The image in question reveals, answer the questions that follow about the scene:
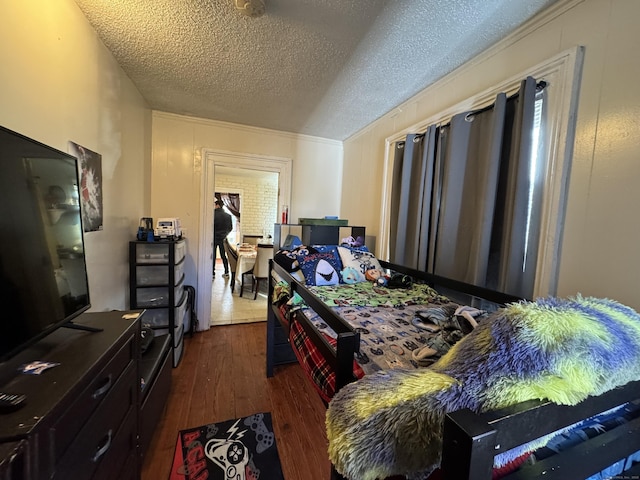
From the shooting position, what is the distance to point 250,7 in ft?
4.16

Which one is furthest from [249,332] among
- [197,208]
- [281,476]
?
[281,476]

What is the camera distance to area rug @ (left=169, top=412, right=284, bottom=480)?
1.25 metres

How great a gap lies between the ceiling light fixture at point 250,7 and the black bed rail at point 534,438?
1738 millimetres

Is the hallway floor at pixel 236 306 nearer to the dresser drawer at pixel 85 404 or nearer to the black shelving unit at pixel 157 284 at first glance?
the black shelving unit at pixel 157 284

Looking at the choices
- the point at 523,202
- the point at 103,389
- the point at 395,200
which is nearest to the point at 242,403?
the point at 103,389

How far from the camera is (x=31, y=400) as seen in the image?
1.81 feet

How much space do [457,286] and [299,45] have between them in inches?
68.7

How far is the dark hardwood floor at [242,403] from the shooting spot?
4.39 feet

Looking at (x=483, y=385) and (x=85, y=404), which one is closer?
(x=483, y=385)

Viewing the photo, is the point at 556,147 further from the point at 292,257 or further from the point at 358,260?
the point at 292,257

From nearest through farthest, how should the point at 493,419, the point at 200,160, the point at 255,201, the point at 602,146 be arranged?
1. the point at 493,419
2. the point at 602,146
3. the point at 200,160
4. the point at 255,201

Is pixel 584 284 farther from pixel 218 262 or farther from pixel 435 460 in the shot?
pixel 218 262

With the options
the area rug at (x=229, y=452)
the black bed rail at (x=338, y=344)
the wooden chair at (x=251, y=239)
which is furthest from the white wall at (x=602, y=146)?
the wooden chair at (x=251, y=239)

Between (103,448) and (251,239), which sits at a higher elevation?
(251,239)
